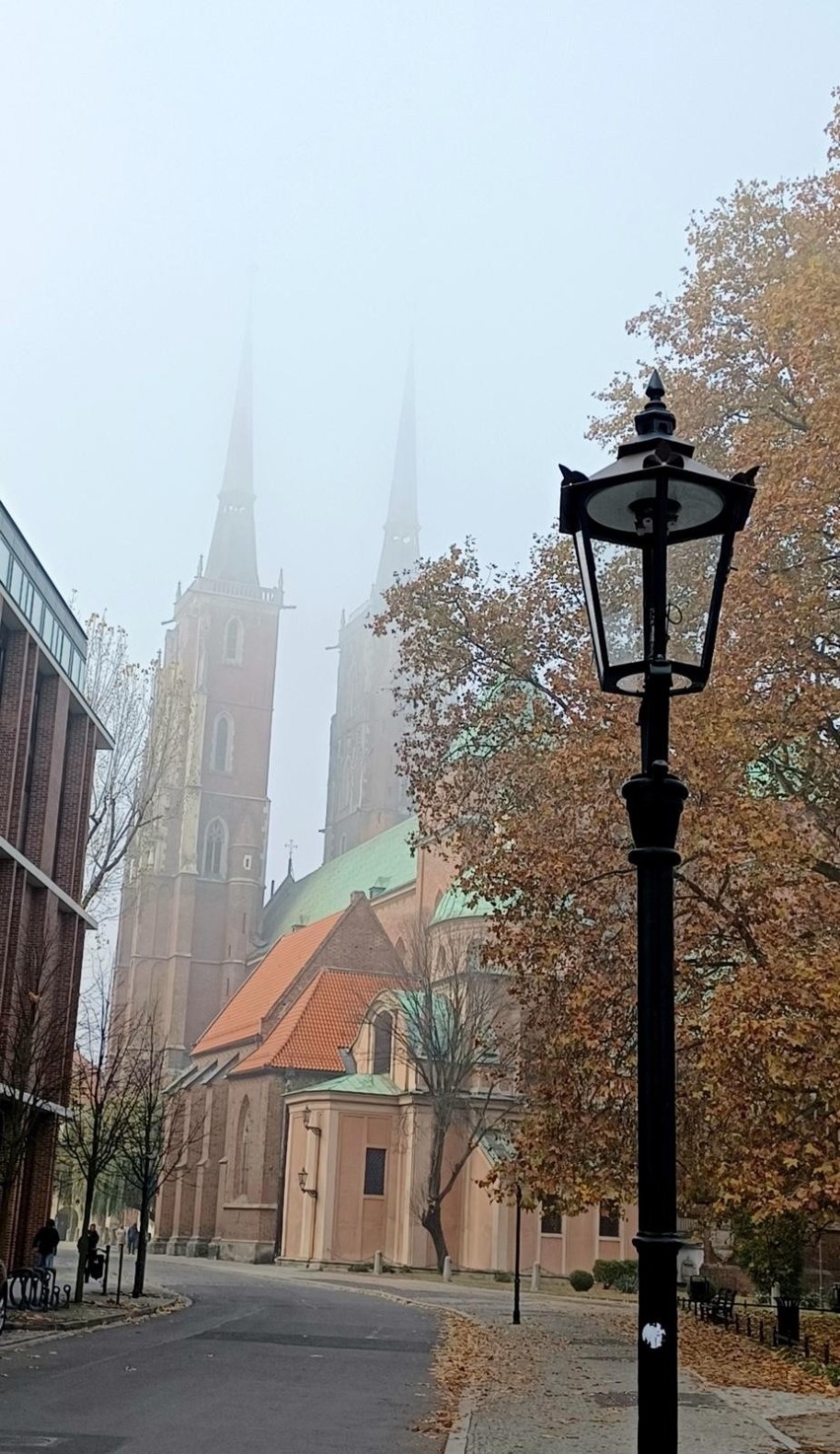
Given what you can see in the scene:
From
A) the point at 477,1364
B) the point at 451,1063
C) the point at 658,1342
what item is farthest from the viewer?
the point at 451,1063

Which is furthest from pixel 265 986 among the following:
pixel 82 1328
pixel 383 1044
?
pixel 82 1328

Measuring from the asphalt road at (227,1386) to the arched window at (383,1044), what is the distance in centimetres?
2595

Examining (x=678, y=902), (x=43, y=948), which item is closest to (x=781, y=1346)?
(x=678, y=902)

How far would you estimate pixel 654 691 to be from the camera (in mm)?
5887

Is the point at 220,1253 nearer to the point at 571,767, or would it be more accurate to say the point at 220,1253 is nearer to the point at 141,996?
the point at 141,996

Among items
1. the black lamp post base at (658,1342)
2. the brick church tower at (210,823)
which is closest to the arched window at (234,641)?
the brick church tower at (210,823)

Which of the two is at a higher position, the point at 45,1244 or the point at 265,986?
the point at 265,986

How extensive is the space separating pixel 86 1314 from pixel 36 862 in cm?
956

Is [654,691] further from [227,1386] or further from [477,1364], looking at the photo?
[477,1364]

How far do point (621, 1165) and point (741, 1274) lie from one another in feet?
90.3

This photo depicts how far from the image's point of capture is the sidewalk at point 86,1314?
74.0ft

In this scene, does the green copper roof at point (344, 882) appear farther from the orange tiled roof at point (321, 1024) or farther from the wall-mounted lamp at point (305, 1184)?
the wall-mounted lamp at point (305, 1184)

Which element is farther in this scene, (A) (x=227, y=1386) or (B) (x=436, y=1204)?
(B) (x=436, y=1204)

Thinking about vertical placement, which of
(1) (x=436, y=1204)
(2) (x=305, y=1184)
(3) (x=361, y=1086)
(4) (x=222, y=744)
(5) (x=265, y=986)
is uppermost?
(4) (x=222, y=744)
